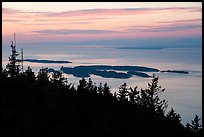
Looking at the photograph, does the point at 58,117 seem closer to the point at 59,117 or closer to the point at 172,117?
the point at 59,117

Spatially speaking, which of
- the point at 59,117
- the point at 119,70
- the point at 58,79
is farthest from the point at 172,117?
the point at 119,70

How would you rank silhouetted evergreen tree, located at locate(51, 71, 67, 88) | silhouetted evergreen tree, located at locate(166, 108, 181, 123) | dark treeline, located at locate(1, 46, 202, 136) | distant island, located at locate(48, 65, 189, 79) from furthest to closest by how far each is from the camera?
distant island, located at locate(48, 65, 189, 79) < silhouetted evergreen tree, located at locate(51, 71, 67, 88) < silhouetted evergreen tree, located at locate(166, 108, 181, 123) < dark treeline, located at locate(1, 46, 202, 136)

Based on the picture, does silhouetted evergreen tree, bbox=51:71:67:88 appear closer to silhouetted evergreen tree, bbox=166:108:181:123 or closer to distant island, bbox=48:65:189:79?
silhouetted evergreen tree, bbox=166:108:181:123

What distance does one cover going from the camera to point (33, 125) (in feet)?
10.3

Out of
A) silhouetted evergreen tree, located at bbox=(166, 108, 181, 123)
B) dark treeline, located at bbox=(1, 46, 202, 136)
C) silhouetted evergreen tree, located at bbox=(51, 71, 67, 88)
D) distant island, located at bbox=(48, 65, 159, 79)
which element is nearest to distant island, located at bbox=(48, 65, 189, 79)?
distant island, located at bbox=(48, 65, 159, 79)

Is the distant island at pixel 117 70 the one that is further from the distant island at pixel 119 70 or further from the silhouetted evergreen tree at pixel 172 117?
the silhouetted evergreen tree at pixel 172 117

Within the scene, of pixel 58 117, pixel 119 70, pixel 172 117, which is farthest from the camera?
pixel 119 70

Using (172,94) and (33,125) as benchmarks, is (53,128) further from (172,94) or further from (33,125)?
(172,94)

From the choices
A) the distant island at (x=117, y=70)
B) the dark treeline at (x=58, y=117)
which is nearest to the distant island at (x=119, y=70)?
the distant island at (x=117, y=70)

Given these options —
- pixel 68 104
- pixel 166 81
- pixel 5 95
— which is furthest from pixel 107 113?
pixel 166 81

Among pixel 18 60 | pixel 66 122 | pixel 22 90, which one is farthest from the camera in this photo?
pixel 18 60

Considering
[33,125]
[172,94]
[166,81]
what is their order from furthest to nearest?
[166,81] → [172,94] → [33,125]

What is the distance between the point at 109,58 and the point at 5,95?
18.9m

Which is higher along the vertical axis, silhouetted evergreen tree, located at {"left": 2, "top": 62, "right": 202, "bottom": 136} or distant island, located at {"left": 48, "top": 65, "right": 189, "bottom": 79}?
distant island, located at {"left": 48, "top": 65, "right": 189, "bottom": 79}
